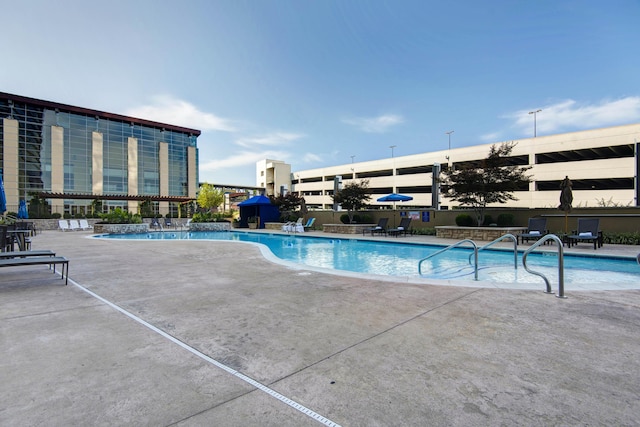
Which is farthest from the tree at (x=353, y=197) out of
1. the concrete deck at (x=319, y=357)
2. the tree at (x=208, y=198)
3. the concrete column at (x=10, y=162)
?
the concrete column at (x=10, y=162)

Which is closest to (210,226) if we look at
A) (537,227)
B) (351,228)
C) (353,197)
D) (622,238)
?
(351,228)

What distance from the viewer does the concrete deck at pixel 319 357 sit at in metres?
1.94

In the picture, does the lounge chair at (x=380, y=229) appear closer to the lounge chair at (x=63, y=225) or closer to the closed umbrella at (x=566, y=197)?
the closed umbrella at (x=566, y=197)

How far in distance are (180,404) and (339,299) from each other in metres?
2.82

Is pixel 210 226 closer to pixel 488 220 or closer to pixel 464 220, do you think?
pixel 464 220

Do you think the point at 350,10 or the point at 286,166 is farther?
the point at 286,166

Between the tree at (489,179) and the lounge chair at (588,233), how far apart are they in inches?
120

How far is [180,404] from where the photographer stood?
201 cm

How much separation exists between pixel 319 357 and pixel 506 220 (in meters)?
14.7

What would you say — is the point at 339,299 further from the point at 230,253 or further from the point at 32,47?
the point at 32,47

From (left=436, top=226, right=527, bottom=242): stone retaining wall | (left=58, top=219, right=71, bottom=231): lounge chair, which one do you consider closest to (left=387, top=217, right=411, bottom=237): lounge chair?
(left=436, top=226, right=527, bottom=242): stone retaining wall

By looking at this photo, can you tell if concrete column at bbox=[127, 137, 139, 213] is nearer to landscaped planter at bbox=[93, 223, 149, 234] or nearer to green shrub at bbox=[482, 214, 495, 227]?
landscaped planter at bbox=[93, 223, 149, 234]

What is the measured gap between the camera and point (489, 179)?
13.6m

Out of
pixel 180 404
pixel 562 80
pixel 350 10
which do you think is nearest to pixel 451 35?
pixel 350 10
